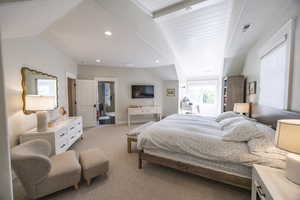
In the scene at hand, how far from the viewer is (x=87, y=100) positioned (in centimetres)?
500

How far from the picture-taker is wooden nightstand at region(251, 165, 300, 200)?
0.98 meters

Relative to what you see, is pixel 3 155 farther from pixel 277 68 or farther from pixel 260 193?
pixel 277 68

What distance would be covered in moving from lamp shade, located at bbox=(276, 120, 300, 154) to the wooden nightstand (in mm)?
312

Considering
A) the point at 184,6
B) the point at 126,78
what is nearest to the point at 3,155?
the point at 184,6

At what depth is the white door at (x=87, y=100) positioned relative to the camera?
491 cm

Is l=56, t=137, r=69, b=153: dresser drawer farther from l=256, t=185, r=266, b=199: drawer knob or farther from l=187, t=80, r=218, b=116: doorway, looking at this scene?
l=187, t=80, r=218, b=116: doorway

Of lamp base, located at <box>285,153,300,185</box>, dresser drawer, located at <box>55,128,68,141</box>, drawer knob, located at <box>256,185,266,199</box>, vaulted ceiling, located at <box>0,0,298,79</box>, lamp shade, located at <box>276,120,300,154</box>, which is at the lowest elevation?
drawer knob, located at <box>256,185,266,199</box>

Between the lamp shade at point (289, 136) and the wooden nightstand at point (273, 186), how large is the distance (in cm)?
31

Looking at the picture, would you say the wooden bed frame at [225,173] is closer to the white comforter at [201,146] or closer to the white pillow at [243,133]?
the white comforter at [201,146]

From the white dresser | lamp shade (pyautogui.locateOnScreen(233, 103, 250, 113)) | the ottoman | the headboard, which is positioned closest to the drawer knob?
the headboard

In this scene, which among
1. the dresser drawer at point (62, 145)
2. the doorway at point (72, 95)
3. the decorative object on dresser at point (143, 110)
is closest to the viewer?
the dresser drawer at point (62, 145)

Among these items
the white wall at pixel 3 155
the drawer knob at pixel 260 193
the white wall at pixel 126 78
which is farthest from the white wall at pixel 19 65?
the drawer knob at pixel 260 193

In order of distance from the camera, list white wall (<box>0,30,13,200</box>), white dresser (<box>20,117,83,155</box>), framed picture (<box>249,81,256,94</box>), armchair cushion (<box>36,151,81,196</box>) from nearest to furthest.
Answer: white wall (<box>0,30,13,200</box>), armchair cushion (<box>36,151,81,196</box>), white dresser (<box>20,117,83,155</box>), framed picture (<box>249,81,256,94</box>)

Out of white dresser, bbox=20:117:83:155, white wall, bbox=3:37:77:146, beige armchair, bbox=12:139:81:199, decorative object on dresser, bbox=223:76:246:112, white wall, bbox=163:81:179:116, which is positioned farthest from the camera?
white wall, bbox=163:81:179:116
